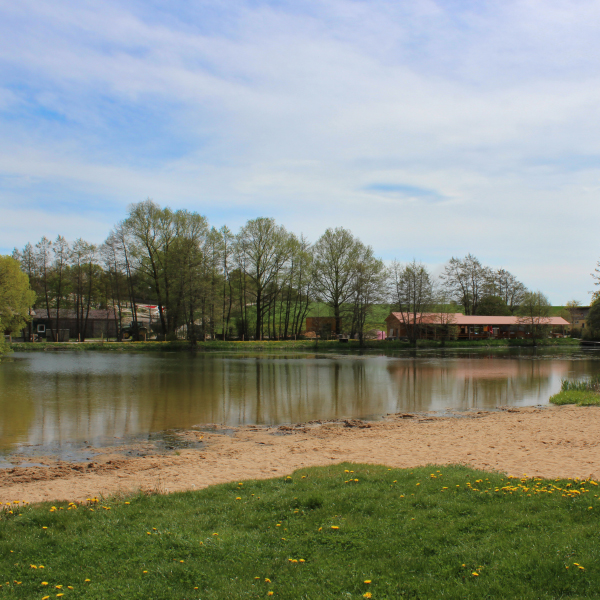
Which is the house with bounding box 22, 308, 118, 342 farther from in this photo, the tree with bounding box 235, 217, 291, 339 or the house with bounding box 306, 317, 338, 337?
the house with bounding box 306, 317, 338, 337

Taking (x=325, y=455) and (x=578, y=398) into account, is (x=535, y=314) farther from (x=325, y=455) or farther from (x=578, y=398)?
(x=325, y=455)

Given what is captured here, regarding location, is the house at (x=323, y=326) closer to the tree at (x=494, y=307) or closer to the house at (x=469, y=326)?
the house at (x=469, y=326)

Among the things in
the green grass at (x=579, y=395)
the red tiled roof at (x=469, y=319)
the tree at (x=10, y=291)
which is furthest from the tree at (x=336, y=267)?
the green grass at (x=579, y=395)

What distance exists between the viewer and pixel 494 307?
8406 centimetres

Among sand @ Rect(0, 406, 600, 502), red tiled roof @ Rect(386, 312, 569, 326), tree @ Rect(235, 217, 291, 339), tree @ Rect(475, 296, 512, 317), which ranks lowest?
sand @ Rect(0, 406, 600, 502)

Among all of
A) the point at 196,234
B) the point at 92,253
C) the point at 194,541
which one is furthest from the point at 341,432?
the point at 92,253

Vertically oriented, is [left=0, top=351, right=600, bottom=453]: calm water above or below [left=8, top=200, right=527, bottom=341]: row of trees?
below

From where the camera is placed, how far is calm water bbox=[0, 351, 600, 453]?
16.2 meters

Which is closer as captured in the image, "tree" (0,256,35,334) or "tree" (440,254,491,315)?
"tree" (0,256,35,334)

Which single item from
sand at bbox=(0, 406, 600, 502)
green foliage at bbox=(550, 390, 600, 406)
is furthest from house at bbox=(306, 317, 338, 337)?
sand at bbox=(0, 406, 600, 502)

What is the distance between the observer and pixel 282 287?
209 ft

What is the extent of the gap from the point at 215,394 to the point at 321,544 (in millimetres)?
17858

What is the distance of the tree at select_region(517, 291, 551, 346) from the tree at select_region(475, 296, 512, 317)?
371cm

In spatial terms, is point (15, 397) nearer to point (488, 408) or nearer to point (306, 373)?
point (306, 373)
